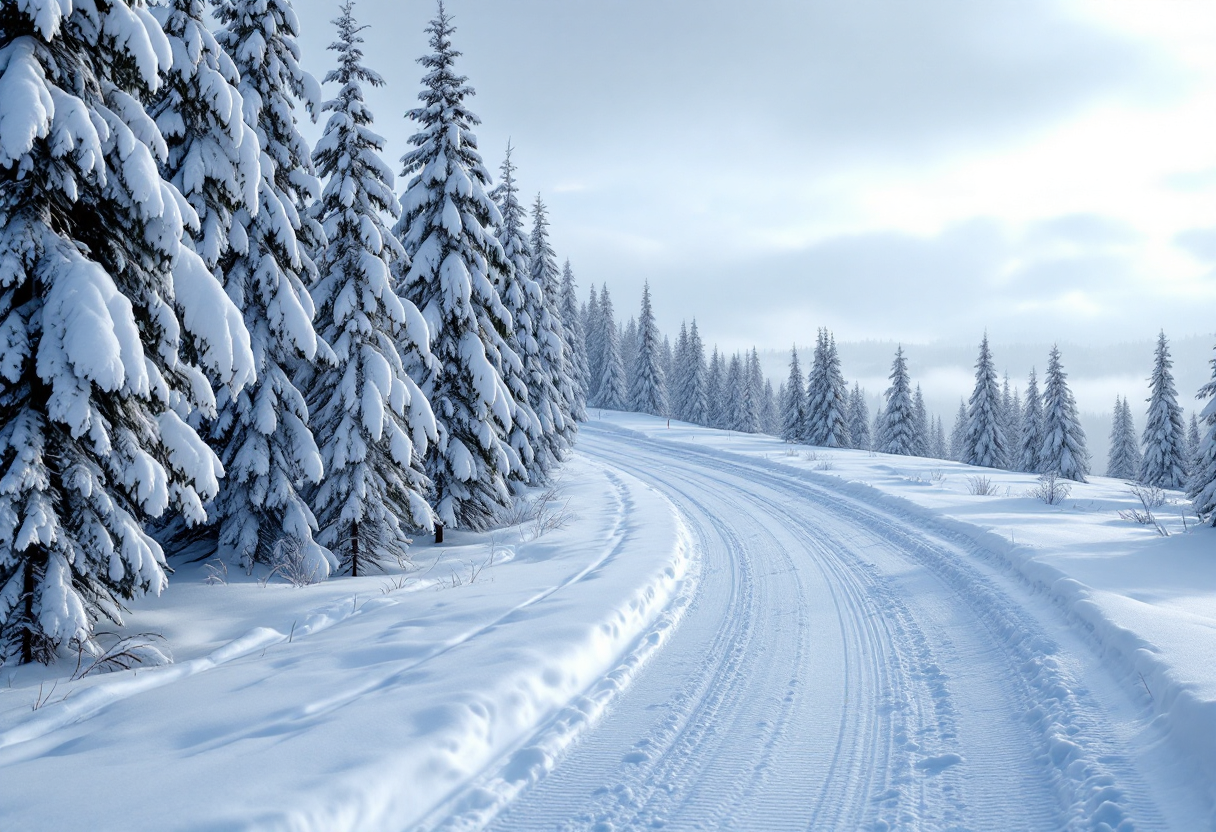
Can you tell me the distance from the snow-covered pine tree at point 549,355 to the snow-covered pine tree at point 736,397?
44.0 m

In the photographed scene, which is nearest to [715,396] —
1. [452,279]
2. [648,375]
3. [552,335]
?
[648,375]

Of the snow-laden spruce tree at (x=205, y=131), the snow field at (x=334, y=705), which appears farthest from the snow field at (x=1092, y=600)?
the snow-laden spruce tree at (x=205, y=131)

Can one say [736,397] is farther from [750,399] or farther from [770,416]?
[770,416]

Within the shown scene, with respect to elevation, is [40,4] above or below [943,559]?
above

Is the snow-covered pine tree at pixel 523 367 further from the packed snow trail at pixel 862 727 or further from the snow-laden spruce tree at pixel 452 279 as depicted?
the packed snow trail at pixel 862 727

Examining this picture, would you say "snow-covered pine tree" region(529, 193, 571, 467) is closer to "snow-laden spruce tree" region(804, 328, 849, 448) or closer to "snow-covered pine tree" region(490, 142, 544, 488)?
"snow-covered pine tree" region(490, 142, 544, 488)

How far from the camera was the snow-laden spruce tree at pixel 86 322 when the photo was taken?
612cm

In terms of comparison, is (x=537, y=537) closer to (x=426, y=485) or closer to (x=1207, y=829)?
(x=426, y=485)

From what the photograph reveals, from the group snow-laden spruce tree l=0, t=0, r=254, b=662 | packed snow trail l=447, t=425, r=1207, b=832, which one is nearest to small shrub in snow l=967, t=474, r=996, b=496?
packed snow trail l=447, t=425, r=1207, b=832

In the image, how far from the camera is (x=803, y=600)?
8.85 m

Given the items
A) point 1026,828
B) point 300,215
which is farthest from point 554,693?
point 300,215

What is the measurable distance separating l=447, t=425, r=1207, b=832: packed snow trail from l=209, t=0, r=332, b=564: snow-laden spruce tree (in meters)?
7.99

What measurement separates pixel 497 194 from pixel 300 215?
12.8 m

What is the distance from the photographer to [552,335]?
26.0m
